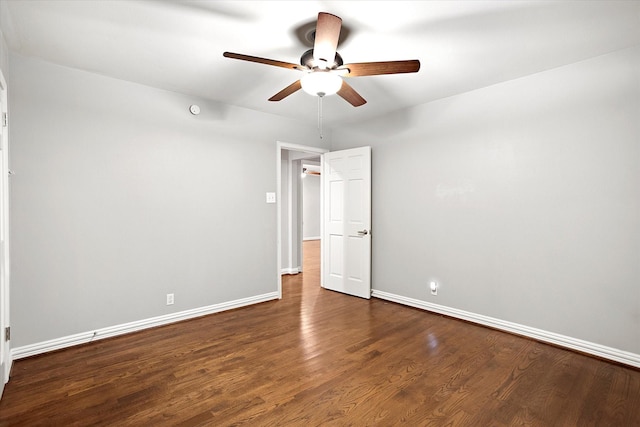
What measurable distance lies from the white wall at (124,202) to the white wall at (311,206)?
7.28m

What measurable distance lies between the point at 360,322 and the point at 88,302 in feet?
8.91

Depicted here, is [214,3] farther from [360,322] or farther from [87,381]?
[360,322]

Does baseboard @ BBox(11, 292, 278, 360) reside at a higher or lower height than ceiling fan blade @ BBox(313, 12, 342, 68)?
lower

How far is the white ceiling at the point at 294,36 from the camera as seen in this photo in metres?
2.02

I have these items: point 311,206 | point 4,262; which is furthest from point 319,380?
point 311,206

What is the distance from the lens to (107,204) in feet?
9.98

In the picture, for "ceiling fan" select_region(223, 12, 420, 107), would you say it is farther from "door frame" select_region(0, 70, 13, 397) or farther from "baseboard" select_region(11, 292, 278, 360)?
"baseboard" select_region(11, 292, 278, 360)

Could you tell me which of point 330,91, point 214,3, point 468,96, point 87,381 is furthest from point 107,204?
point 468,96

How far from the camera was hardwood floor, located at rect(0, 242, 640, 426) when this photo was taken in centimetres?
193

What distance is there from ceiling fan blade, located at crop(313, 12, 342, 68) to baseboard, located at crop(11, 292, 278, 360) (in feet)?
9.80

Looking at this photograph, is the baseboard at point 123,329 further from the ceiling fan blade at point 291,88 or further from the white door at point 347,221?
the ceiling fan blade at point 291,88

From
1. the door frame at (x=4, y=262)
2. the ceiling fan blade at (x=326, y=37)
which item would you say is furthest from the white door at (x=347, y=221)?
the door frame at (x=4, y=262)

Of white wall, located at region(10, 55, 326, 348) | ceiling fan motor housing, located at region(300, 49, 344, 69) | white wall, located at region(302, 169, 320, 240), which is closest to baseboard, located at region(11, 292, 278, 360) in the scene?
white wall, located at region(10, 55, 326, 348)

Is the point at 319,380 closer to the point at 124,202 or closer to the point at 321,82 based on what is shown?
the point at 321,82
